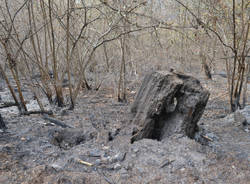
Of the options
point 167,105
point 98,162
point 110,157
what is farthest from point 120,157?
point 167,105

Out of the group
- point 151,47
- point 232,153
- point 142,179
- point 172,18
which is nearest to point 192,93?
point 232,153

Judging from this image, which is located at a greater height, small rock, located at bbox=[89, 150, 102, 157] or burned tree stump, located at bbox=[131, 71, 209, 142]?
burned tree stump, located at bbox=[131, 71, 209, 142]

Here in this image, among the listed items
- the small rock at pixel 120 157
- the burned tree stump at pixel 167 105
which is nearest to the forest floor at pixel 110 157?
the small rock at pixel 120 157

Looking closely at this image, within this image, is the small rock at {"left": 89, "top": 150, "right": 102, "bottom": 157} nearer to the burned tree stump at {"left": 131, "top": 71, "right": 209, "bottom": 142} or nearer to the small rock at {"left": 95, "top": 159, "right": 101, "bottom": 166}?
the small rock at {"left": 95, "top": 159, "right": 101, "bottom": 166}

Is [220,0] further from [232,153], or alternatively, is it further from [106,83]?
[106,83]

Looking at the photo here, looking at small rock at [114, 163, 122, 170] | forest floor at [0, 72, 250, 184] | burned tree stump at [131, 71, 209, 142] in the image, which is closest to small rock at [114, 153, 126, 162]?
forest floor at [0, 72, 250, 184]

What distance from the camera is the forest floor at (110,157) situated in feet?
7.51

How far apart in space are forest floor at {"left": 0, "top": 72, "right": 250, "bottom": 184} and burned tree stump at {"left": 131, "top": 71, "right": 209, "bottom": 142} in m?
0.19

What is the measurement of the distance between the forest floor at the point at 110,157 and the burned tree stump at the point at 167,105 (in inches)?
7.5

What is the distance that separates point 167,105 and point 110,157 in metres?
1.05

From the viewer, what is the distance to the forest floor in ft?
7.51

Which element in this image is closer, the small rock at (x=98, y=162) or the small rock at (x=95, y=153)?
the small rock at (x=98, y=162)

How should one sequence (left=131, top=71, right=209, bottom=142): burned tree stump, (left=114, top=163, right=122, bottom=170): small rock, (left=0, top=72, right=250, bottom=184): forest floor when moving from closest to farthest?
(left=0, top=72, right=250, bottom=184): forest floor, (left=114, top=163, right=122, bottom=170): small rock, (left=131, top=71, right=209, bottom=142): burned tree stump

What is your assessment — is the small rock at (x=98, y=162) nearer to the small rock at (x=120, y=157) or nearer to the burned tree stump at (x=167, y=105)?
the small rock at (x=120, y=157)
